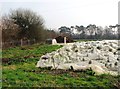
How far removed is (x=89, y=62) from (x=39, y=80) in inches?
153

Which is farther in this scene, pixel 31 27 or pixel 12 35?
pixel 31 27

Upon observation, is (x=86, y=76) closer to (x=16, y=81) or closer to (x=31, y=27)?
(x=16, y=81)

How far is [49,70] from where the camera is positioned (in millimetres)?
12203

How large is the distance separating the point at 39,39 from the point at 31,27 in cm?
262

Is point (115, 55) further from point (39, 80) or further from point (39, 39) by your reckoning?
point (39, 39)

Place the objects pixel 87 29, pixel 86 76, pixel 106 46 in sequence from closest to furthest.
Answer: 1. pixel 86 76
2. pixel 106 46
3. pixel 87 29

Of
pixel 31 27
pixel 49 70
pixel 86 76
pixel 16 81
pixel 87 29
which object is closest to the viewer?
pixel 16 81

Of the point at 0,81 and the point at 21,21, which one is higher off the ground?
the point at 21,21

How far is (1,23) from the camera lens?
4138 centimetres

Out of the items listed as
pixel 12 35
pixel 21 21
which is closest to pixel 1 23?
pixel 12 35

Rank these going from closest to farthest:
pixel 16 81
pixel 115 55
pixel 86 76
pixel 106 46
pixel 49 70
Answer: pixel 16 81
pixel 86 76
pixel 49 70
pixel 115 55
pixel 106 46

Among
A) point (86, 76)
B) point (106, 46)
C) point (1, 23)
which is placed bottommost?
point (86, 76)

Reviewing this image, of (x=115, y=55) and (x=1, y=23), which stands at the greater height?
(x=1, y=23)

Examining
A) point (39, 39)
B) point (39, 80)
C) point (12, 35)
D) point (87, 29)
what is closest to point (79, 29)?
point (87, 29)
